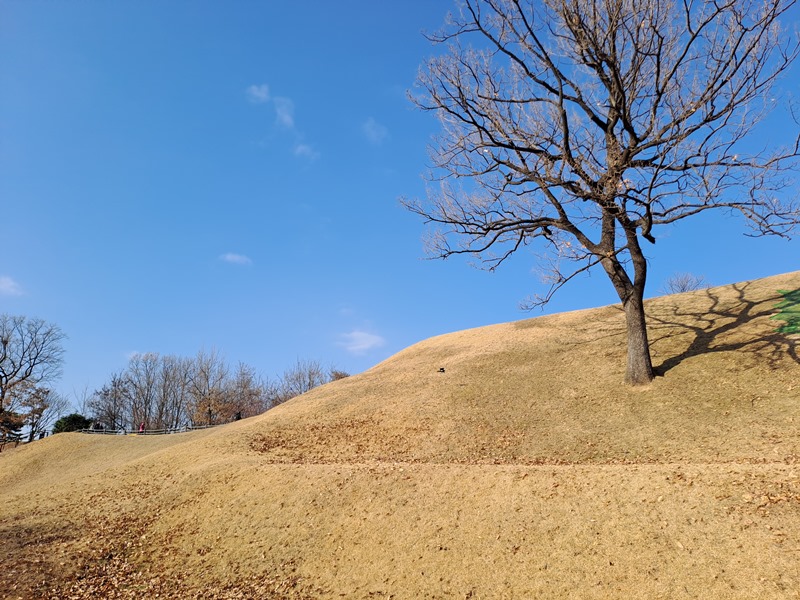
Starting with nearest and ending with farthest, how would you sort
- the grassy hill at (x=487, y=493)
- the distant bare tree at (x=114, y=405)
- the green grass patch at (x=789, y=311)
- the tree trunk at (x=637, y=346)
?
the grassy hill at (x=487, y=493) → the tree trunk at (x=637, y=346) → the green grass patch at (x=789, y=311) → the distant bare tree at (x=114, y=405)

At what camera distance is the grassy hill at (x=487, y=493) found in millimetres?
7359

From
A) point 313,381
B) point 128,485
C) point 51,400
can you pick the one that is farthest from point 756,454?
point 51,400

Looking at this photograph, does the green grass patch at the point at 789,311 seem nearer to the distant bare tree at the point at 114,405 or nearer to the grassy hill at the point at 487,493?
the grassy hill at the point at 487,493

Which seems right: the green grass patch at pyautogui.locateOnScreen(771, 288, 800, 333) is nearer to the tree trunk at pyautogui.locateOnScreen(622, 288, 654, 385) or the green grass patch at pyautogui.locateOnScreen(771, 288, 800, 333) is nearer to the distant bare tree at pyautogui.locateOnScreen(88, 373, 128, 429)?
the tree trunk at pyautogui.locateOnScreen(622, 288, 654, 385)

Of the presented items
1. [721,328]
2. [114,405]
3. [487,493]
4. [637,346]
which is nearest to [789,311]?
[721,328]

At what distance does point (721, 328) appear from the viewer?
1906 centimetres

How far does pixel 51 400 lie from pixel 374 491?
62818 mm

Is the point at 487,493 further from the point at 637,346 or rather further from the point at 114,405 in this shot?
the point at 114,405

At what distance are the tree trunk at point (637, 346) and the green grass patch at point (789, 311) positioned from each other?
16.9ft

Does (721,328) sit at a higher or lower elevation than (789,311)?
lower

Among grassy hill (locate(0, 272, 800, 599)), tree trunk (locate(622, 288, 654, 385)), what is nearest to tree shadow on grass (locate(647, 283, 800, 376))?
grassy hill (locate(0, 272, 800, 599))

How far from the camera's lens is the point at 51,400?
193ft

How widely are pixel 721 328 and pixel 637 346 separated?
5.16m

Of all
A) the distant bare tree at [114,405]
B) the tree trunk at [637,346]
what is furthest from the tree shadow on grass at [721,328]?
the distant bare tree at [114,405]
